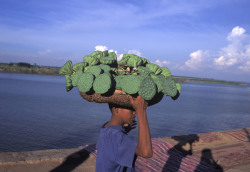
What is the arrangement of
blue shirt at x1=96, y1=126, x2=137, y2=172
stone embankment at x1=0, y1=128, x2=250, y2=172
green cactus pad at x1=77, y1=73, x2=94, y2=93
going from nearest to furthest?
blue shirt at x1=96, y1=126, x2=137, y2=172 → green cactus pad at x1=77, y1=73, x2=94, y2=93 → stone embankment at x1=0, y1=128, x2=250, y2=172

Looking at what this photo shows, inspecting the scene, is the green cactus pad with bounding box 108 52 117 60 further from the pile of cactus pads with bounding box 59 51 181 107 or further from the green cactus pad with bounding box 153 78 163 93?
the green cactus pad with bounding box 153 78 163 93

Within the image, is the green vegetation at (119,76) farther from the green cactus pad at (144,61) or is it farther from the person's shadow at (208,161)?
the person's shadow at (208,161)

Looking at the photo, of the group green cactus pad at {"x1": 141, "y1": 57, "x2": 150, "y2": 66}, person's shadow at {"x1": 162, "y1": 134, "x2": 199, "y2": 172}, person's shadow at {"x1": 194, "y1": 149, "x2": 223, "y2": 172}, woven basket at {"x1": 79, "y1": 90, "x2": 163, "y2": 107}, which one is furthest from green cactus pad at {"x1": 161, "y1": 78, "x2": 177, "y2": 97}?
person's shadow at {"x1": 194, "y1": 149, "x2": 223, "y2": 172}

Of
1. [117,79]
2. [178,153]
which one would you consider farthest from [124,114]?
[178,153]

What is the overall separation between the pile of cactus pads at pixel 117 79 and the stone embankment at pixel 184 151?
3141mm

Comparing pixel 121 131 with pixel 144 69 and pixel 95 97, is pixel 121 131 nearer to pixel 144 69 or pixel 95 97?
pixel 95 97

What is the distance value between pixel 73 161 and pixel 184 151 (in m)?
3.01

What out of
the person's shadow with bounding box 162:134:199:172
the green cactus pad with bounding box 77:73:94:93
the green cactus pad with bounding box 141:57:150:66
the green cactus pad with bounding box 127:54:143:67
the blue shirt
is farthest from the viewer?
the person's shadow with bounding box 162:134:199:172

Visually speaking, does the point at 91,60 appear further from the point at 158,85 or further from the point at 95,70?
the point at 158,85

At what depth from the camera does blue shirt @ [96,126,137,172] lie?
1624 mm

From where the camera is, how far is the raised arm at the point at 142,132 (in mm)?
1648

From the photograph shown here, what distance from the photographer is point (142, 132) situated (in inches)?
66.9

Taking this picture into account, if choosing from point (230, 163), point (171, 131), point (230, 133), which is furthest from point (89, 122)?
point (230, 163)

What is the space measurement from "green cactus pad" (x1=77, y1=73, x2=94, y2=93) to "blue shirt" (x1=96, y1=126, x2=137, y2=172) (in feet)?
1.16
